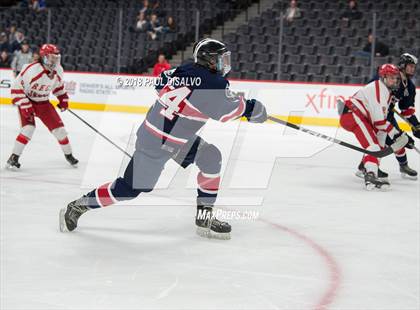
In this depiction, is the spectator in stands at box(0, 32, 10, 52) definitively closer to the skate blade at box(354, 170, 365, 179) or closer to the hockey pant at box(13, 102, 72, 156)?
the hockey pant at box(13, 102, 72, 156)

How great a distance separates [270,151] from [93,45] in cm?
786

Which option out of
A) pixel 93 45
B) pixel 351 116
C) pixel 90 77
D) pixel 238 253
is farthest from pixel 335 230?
pixel 93 45

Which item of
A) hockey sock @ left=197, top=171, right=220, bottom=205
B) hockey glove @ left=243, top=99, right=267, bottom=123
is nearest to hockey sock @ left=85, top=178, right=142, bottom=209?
hockey sock @ left=197, top=171, right=220, bottom=205

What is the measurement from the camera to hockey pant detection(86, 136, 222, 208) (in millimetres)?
4387

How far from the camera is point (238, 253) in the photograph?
172 inches

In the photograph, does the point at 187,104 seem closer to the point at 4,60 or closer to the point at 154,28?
the point at 154,28

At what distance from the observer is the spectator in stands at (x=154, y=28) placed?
1548 centimetres

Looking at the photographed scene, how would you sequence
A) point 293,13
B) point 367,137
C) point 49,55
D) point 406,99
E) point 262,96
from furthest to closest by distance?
Result: point 293,13 → point 262,96 → point 406,99 → point 49,55 → point 367,137

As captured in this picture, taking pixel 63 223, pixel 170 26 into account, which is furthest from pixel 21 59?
pixel 63 223

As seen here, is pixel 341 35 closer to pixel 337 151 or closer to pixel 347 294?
pixel 337 151

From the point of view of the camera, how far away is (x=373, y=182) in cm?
679

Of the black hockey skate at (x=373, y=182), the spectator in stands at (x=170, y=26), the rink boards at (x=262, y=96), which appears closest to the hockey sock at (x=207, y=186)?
the black hockey skate at (x=373, y=182)

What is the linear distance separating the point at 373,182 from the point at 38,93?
332 cm

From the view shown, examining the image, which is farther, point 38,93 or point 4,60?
point 4,60
